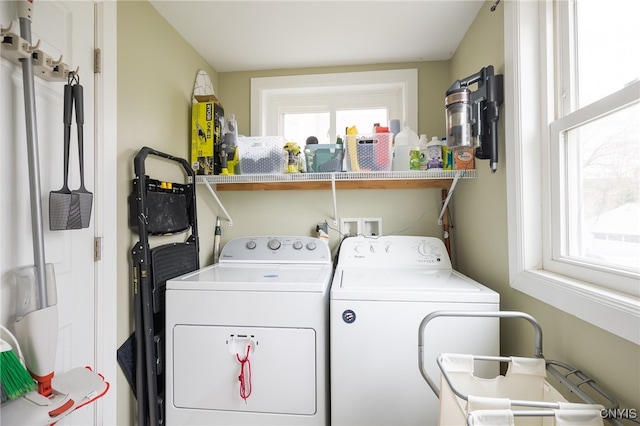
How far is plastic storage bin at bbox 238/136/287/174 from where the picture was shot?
179cm

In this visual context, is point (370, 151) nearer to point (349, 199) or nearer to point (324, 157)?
point (324, 157)

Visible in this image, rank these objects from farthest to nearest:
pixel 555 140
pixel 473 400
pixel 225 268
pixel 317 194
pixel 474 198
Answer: pixel 317 194 < pixel 225 268 < pixel 474 198 < pixel 555 140 < pixel 473 400

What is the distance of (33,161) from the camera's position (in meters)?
0.83

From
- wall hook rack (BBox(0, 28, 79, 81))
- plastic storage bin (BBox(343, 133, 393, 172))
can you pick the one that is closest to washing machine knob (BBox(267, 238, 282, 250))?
plastic storage bin (BBox(343, 133, 393, 172))

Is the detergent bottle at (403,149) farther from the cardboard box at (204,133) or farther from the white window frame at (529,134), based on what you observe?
the cardboard box at (204,133)

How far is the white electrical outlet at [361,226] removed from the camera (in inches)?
80.4

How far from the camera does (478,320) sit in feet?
3.96

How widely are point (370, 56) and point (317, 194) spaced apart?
0.99 meters

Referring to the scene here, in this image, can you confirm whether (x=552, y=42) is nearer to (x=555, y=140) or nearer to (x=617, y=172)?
(x=555, y=140)

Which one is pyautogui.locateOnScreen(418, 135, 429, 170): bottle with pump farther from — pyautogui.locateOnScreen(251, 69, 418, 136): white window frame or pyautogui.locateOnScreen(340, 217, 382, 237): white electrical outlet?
pyautogui.locateOnScreen(340, 217, 382, 237): white electrical outlet

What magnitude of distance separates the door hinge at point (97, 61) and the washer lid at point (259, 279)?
36.6 inches

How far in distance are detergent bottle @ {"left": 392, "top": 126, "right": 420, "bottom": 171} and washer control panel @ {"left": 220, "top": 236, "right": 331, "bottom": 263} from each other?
0.67 m

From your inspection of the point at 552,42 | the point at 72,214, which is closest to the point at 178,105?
the point at 72,214

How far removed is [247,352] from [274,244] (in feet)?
2.36
